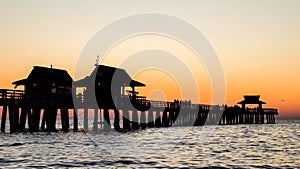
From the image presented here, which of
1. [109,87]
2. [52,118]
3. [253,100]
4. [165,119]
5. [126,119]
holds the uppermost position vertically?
[109,87]

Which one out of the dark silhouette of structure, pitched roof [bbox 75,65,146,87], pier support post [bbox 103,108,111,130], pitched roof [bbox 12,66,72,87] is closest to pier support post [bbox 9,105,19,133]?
the dark silhouette of structure

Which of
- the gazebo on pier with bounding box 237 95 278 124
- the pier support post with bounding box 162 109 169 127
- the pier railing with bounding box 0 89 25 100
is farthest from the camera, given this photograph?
the gazebo on pier with bounding box 237 95 278 124

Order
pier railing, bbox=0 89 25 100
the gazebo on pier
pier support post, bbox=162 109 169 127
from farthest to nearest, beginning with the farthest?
the gazebo on pier < pier support post, bbox=162 109 169 127 < pier railing, bbox=0 89 25 100

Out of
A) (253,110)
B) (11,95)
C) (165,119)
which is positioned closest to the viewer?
(11,95)

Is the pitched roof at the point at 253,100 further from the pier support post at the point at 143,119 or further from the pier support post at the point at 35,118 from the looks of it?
the pier support post at the point at 35,118

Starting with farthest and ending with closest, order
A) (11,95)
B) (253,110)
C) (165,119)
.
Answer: (253,110)
(165,119)
(11,95)

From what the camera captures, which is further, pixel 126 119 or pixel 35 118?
pixel 126 119

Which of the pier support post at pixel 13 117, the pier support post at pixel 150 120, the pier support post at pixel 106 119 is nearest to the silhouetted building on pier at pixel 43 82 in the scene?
the pier support post at pixel 106 119

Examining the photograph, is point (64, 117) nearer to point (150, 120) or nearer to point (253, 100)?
point (150, 120)

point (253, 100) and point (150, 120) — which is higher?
point (253, 100)

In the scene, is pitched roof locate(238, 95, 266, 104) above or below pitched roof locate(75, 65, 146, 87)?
below

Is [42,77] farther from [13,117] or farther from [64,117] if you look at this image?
[13,117]

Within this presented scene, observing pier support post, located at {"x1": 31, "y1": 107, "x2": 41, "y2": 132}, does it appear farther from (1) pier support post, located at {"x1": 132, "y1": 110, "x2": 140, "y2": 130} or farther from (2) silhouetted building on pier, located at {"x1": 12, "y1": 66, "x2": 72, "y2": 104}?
(1) pier support post, located at {"x1": 132, "y1": 110, "x2": 140, "y2": 130}

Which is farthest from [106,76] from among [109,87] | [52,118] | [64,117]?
[52,118]
